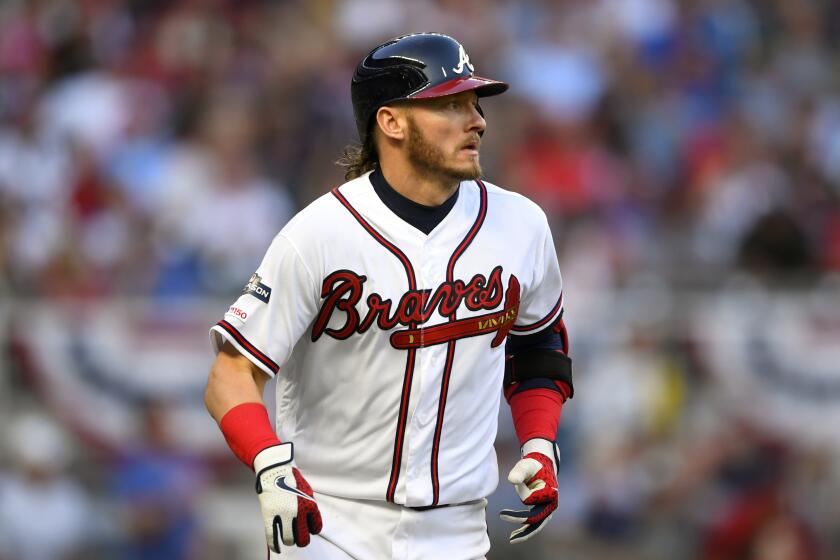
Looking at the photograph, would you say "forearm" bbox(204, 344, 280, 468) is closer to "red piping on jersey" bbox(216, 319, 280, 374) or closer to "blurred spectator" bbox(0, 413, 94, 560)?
"red piping on jersey" bbox(216, 319, 280, 374)

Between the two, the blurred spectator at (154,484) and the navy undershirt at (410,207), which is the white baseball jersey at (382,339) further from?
the blurred spectator at (154,484)

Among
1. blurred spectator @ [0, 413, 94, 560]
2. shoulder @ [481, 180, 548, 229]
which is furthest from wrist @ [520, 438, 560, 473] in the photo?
blurred spectator @ [0, 413, 94, 560]

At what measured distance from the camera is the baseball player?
410cm

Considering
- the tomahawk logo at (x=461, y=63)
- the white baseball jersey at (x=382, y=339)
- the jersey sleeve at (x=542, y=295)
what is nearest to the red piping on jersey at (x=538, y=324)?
the jersey sleeve at (x=542, y=295)

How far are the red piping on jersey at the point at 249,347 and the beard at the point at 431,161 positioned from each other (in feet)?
2.37

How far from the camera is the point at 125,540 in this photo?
27.5 feet

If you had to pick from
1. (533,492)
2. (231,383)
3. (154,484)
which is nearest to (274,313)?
(231,383)

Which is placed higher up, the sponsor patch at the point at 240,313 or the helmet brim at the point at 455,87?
the helmet brim at the point at 455,87

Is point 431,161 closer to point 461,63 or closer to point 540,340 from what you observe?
point 461,63

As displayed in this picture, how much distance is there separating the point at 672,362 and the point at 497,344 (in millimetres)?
4115

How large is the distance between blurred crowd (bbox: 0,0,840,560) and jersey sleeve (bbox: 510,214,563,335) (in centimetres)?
359

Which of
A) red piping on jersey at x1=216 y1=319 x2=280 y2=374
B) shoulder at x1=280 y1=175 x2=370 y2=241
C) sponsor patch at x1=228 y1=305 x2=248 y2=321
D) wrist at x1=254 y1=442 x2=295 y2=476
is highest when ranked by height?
shoulder at x1=280 y1=175 x2=370 y2=241

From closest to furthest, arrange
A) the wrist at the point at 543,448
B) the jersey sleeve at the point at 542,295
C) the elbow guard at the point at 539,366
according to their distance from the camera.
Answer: the wrist at the point at 543,448
the jersey sleeve at the point at 542,295
the elbow guard at the point at 539,366

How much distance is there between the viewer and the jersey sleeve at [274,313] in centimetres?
405
